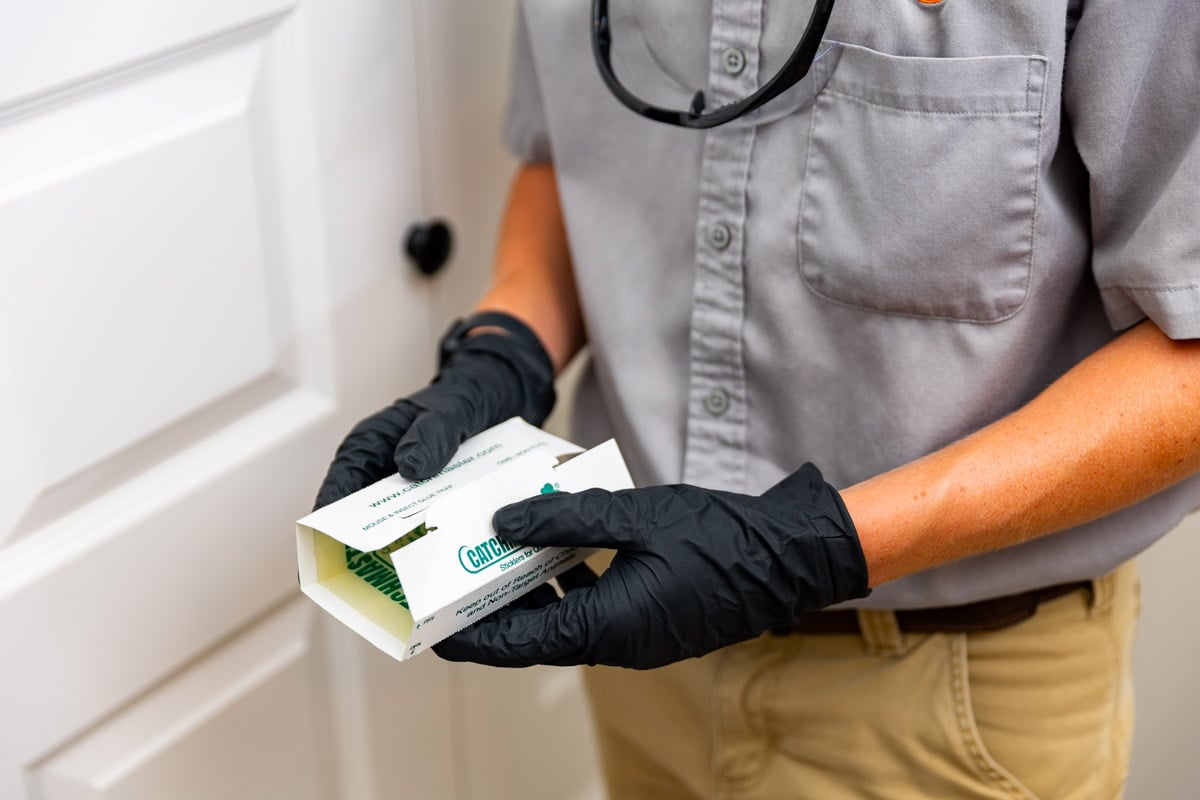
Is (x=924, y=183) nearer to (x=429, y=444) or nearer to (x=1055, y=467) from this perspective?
(x=1055, y=467)

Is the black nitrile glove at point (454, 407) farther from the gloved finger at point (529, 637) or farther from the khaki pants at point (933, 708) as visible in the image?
the khaki pants at point (933, 708)

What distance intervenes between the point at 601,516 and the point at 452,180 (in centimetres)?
50

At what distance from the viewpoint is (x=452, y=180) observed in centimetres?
107

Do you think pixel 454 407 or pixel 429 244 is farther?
pixel 429 244

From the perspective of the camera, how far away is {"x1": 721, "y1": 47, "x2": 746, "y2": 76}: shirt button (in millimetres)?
742

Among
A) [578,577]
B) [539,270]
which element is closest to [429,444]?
[578,577]

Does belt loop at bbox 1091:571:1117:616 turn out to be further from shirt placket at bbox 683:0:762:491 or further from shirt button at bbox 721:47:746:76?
shirt button at bbox 721:47:746:76

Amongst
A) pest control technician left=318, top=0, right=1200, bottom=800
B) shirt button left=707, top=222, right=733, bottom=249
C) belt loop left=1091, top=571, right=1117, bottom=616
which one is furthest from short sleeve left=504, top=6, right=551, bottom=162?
belt loop left=1091, top=571, right=1117, bottom=616

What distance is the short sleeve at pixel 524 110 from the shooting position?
919mm

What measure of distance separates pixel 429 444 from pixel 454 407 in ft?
0.26

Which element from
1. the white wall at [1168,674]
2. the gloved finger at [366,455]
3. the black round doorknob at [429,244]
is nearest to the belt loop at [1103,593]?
the white wall at [1168,674]

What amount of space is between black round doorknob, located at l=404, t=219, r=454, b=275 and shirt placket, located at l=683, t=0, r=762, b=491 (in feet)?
1.05

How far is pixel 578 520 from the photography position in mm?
656

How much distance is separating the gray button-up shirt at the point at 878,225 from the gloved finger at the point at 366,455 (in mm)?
169
